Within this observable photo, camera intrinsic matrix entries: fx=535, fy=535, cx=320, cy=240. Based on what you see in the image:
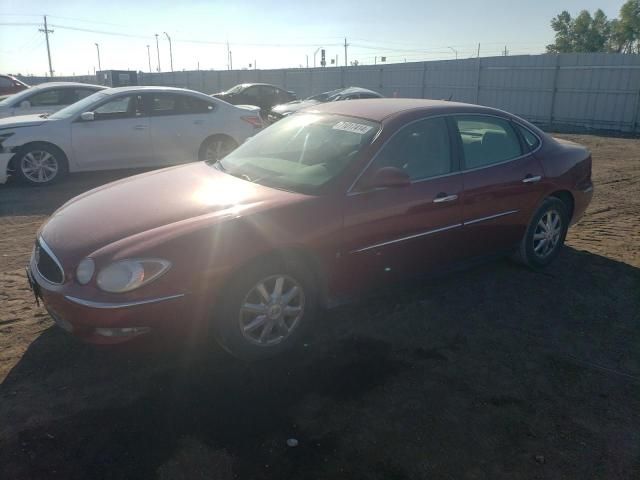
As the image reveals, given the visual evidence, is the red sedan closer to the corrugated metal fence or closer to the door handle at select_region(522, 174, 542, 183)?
the door handle at select_region(522, 174, 542, 183)

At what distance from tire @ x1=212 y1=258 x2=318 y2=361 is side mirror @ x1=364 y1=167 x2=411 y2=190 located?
30.8 inches

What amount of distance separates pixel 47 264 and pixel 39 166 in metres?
5.80

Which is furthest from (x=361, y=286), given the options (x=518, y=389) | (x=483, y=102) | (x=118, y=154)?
(x=483, y=102)

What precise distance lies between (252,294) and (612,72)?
19.3 metres

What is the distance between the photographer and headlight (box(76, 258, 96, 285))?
120 inches

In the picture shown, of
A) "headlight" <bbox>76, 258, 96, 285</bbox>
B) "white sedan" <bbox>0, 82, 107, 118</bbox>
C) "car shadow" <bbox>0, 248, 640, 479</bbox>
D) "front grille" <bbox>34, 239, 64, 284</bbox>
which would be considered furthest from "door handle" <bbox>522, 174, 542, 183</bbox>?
"white sedan" <bbox>0, 82, 107, 118</bbox>

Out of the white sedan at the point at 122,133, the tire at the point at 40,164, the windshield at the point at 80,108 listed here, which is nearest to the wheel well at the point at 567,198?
the white sedan at the point at 122,133

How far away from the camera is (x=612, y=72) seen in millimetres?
18375

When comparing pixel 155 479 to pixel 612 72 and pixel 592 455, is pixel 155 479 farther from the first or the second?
pixel 612 72

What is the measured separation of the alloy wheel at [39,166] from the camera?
27.1 feet

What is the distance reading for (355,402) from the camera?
3129 mm

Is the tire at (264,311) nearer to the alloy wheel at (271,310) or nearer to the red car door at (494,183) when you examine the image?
the alloy wheel at (271,310)

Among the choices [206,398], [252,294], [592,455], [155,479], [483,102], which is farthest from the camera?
[483,102]

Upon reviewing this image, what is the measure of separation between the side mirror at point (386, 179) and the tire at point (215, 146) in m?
6.17
